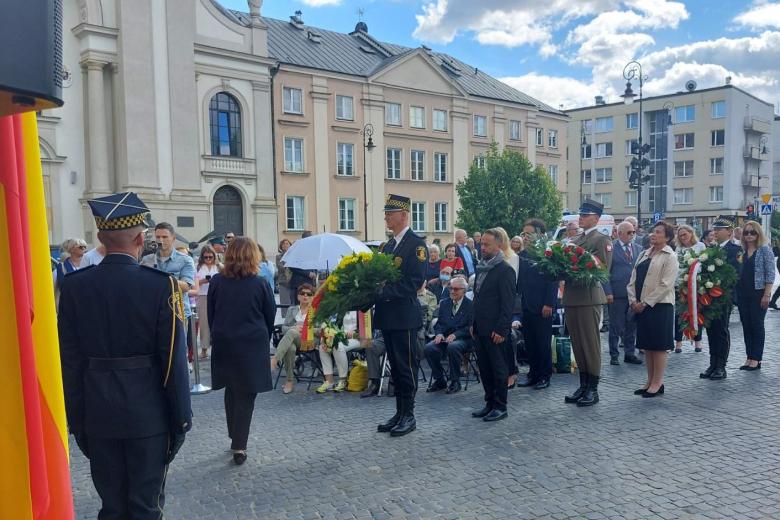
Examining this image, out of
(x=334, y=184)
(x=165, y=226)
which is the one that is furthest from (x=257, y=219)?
(x=165, y=226)

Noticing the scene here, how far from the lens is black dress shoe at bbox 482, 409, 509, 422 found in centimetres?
670

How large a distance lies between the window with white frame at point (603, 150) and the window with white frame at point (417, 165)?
33.7m

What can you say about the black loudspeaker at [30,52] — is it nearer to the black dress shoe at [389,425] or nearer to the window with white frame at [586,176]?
the black dress shoe at [389,425]

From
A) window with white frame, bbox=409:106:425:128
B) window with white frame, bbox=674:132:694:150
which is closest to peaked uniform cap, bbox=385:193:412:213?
window with white frame, bbox=409:106:425:128

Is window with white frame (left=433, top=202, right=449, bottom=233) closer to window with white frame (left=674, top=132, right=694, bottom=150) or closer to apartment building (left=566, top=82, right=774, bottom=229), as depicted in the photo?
apartment building (left=566, top=82, right=774, bottom=229)

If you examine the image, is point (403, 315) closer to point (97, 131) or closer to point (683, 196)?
point (97, 131)

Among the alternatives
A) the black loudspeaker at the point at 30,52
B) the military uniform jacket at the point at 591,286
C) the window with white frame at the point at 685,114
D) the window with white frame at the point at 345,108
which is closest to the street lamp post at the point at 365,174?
the window with white frame at the point at 345,108

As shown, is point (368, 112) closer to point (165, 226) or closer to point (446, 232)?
point (446, 232)

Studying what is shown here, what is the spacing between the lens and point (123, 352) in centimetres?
346

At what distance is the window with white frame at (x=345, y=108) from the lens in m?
36.7

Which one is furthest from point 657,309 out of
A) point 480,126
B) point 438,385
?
point 480,126

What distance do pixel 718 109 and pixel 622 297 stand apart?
59931 millimetres

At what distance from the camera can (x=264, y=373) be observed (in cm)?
568

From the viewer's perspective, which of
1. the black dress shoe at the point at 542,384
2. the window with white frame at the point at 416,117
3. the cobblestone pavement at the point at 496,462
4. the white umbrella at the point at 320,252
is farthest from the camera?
the window with white frame at the point at 416,117
